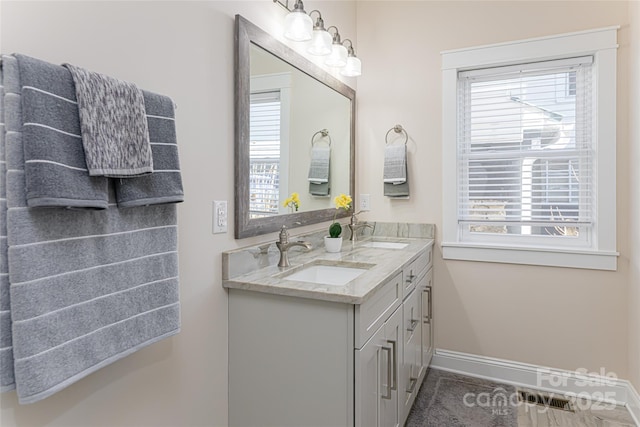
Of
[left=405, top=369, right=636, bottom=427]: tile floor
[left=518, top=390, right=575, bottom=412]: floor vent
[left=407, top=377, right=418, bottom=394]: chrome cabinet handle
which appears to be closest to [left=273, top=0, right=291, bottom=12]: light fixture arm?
[left=407, top=377, right=418, bottom=394]: chrome cabinet handle

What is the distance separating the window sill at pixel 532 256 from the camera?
221 cm

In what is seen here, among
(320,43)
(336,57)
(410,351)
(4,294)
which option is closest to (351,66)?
(336,57)

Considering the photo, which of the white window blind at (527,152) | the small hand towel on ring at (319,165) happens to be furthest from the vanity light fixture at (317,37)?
the white window blind at (527,152)

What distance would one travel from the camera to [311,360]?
137 centimetres

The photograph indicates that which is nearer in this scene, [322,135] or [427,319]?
[322,135]

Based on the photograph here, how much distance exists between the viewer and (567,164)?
233 centimetres

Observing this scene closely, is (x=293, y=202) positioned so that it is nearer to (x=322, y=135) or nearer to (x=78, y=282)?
(x=322, y=135)

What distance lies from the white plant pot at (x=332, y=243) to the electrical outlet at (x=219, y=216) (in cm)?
78

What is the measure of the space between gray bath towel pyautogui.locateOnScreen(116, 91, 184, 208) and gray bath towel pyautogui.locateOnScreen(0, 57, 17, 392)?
24 cm

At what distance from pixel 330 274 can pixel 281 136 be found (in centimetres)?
72

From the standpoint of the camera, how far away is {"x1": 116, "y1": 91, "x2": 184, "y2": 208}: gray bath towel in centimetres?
103

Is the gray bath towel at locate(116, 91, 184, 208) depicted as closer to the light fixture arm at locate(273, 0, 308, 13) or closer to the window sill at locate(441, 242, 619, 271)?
the light fixture arm at locate(273, 0, 308, 13)

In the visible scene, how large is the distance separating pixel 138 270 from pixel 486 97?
2357 millimetres

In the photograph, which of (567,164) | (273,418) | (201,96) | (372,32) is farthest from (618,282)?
(201,96)
